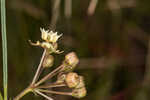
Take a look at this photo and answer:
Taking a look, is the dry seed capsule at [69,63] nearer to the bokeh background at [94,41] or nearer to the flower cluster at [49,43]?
the flower cluster at [49,43]

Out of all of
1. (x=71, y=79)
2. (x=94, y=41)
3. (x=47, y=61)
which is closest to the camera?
(x=71, y=79)

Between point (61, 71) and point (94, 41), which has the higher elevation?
point (61, 71)

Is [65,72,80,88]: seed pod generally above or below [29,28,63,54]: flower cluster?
below

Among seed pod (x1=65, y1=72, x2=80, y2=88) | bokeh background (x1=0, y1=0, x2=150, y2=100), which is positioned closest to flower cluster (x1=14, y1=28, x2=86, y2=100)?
seed pod (x1=65, y1=72, x2=80, y2=88)

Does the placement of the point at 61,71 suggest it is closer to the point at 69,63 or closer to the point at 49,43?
the point at 69,63

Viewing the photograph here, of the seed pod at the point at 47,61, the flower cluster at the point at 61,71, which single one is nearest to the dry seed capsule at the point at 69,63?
the flower cluster at the point at 61,71

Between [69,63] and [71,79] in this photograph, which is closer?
[71,79]

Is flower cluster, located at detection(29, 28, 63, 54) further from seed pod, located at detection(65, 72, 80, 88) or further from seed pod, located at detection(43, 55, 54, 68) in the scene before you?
seed pod, located at detection(65, 72, 80, 88)

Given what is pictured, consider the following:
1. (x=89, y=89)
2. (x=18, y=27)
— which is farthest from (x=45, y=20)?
(x=89, y=89)

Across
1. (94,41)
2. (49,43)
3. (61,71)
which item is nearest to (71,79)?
(61,71)
